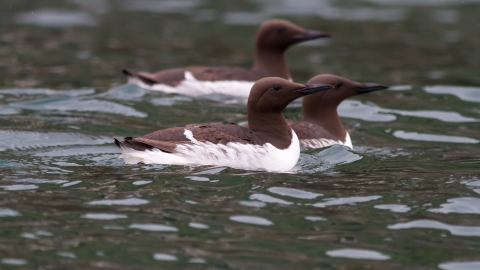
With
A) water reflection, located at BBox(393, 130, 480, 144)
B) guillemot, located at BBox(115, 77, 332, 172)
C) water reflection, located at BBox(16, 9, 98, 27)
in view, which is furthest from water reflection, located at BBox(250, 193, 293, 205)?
water reflection, located at BBox(16, 9, 98, 27)

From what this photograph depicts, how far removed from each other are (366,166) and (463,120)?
11.4 ft

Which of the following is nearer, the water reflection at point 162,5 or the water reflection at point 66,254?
the water reflection at point 66,254

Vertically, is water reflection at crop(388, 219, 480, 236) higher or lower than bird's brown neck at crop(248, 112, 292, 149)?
lower

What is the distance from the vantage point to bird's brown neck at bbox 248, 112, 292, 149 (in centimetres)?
794

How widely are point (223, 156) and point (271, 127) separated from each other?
2.37 ft

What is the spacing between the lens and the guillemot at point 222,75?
39.2 ft

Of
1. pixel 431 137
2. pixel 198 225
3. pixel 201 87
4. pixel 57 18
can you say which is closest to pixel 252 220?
pixel 198 225

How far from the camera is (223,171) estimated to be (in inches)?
290

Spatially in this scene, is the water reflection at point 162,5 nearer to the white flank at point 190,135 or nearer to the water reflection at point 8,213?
the white flank at point 190,135

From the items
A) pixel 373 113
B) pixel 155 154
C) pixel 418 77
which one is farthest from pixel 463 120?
pixel 155 154

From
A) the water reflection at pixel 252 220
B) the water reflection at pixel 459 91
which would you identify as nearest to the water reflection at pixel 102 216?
the water reflection at pixel 252 220

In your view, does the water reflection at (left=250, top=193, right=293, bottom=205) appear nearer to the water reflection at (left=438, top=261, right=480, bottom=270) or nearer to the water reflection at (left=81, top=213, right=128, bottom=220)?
the water reflection at (left=81, top=213, right=128, bottom=220)

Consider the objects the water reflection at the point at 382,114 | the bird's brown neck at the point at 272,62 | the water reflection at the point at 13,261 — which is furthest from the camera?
the bird's brown neck at the point at 272,62

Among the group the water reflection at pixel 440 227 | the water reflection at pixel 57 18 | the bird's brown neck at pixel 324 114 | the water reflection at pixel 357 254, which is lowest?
the water reflection at pixel 357 254
